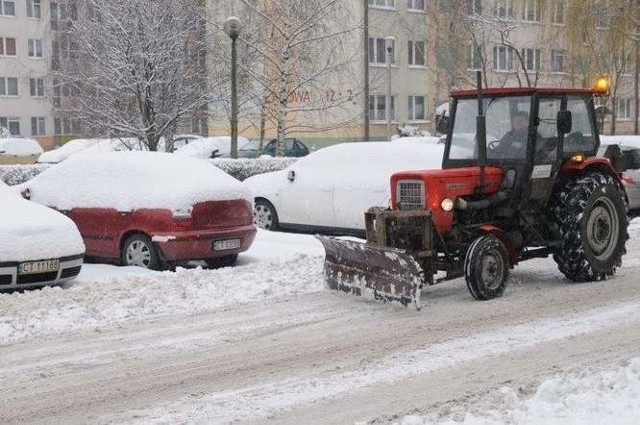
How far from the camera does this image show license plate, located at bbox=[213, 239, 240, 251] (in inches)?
506

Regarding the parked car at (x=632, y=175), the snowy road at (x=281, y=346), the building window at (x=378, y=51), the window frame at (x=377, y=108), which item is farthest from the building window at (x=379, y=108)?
the snowy road at (x=281, y=346)

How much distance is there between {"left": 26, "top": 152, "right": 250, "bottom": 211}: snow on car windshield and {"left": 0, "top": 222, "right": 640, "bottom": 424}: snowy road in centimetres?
129

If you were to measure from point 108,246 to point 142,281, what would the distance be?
203 centimetres

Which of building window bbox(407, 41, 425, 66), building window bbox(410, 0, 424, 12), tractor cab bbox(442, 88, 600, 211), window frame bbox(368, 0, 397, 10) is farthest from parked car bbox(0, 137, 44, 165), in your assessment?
tractor cab bbox(442, 88, 600, 211)

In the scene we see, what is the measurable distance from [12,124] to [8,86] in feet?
7.79

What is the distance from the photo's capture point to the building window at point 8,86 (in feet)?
207

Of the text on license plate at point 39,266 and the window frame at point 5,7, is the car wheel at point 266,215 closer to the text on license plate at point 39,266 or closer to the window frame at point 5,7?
the text on license plate at point 39,266

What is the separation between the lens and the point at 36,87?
6400cm

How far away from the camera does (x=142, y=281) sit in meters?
11.1

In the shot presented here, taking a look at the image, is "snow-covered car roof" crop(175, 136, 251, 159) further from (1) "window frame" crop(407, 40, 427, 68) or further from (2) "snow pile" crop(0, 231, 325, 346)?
(2) "snow pile" crop(0, 231, 325, 346)

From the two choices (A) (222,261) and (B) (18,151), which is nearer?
(A) (222,261)

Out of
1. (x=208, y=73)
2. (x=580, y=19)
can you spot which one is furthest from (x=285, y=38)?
(x=580, y=19)

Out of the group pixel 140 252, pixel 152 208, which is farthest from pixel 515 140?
pixel 140 252

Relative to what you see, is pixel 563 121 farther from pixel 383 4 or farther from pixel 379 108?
pixel 383 4
